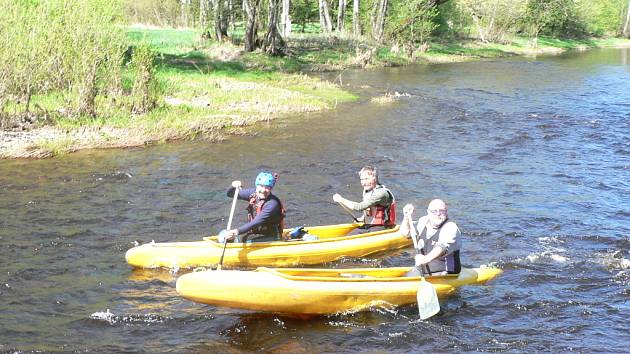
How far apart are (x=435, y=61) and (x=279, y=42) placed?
382 inches

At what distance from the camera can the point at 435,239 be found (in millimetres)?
7445

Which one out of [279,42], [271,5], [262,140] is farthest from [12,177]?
[279,42]

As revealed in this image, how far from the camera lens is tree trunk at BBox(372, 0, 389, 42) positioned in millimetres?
36750

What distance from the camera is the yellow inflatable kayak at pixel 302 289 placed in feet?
21.8

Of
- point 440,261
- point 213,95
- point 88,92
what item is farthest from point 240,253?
point 213,95

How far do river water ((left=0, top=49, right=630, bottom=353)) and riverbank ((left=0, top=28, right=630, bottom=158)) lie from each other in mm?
668

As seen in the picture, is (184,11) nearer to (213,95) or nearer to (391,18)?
(391,18)

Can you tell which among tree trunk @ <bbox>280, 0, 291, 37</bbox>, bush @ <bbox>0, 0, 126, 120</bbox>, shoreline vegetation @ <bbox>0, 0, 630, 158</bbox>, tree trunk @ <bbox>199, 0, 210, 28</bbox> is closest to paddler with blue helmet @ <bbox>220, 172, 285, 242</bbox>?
shoreline vegetation @ <bbox>0, 0, 630, 158</bbox>

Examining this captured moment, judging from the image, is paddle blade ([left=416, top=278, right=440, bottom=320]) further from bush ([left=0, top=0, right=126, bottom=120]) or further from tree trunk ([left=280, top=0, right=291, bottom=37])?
tree trunk ([left=280, top=0, right=291, bottom=37])

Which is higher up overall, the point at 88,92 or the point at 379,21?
the point at 379,21

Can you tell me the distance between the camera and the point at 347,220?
10633 mm

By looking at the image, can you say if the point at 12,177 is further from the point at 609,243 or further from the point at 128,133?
the point at 609,243

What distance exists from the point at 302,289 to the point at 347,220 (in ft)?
13.1

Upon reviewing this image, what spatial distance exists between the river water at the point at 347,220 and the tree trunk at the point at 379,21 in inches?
692
